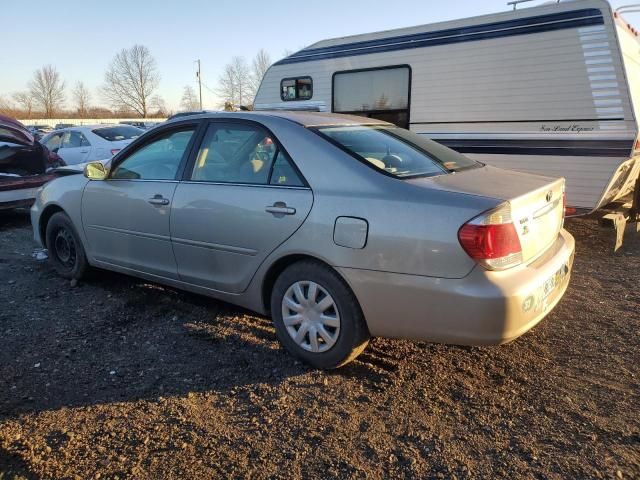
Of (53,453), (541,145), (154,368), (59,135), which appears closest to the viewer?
(53,453)

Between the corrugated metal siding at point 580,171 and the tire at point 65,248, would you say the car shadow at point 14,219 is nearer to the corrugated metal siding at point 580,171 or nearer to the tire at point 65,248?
the tire at point 65,248

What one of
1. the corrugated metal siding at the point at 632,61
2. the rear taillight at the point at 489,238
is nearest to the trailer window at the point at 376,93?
the corrugated metal siding at the point at 632,61

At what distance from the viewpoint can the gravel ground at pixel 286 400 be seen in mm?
2350

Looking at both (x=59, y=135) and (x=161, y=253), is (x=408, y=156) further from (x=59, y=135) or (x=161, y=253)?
(x=59, y=135)

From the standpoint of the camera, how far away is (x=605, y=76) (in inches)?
218

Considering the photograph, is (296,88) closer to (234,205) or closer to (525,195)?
(234,205)

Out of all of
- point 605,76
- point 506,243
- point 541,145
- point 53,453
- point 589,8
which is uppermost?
point 589,8

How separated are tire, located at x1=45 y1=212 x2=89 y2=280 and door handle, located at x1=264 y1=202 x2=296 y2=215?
2.30 metres

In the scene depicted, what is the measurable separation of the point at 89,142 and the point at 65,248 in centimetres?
671

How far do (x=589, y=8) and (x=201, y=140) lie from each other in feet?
14.9

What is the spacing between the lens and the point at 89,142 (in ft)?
35.3

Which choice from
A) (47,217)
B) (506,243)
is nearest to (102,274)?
(47,217)

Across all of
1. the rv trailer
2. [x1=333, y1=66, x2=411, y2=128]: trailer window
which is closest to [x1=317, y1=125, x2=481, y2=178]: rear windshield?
the rv trailer

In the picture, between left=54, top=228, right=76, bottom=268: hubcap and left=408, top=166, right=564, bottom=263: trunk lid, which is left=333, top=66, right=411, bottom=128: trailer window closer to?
left=408, top=166, right=564, bottom=263: trunk lid
